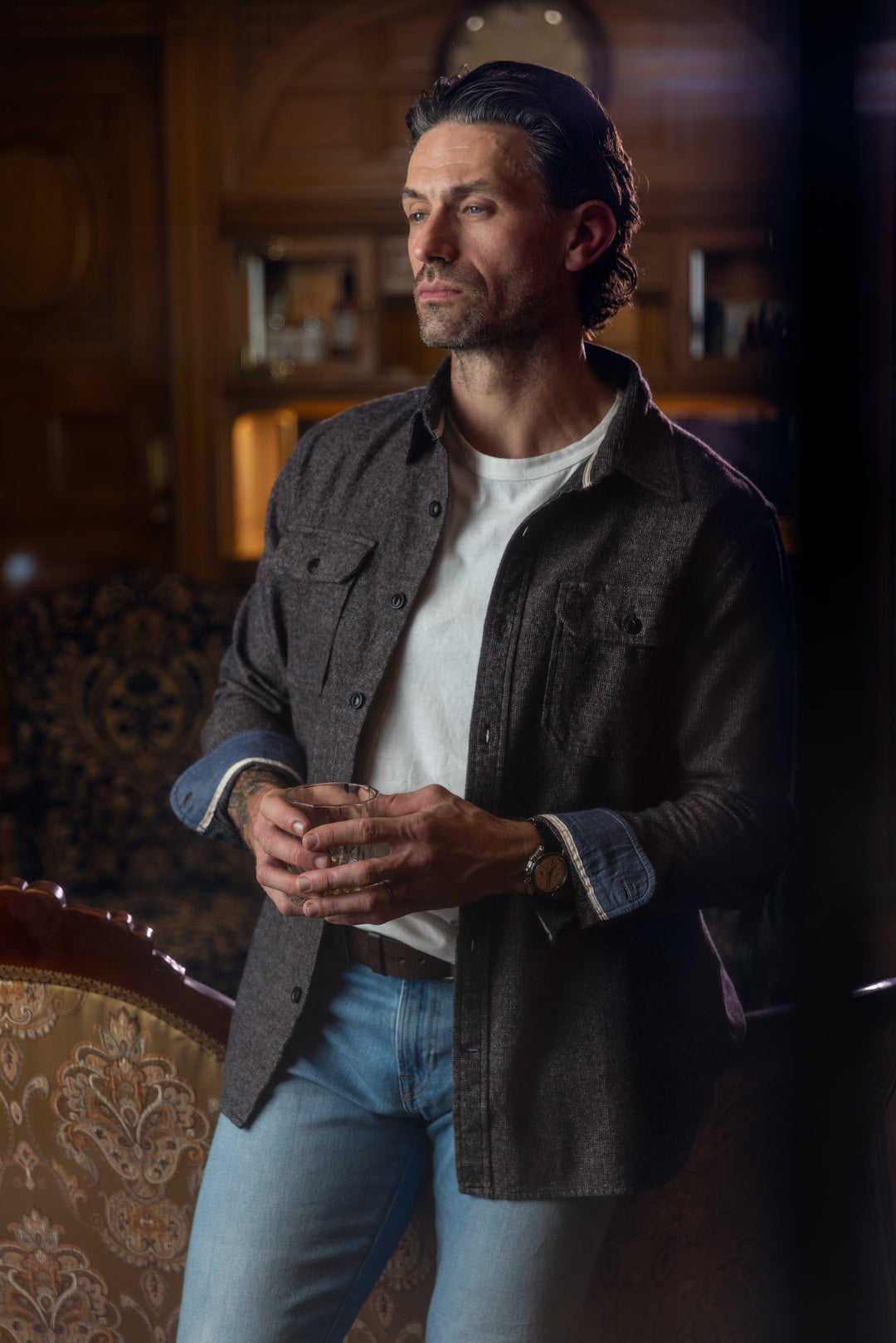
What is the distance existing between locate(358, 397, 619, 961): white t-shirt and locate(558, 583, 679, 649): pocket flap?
2.9 inches

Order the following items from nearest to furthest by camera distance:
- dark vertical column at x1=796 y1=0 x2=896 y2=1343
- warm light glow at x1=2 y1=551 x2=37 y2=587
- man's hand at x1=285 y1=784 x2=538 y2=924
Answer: dark vertical column at x1=796 y1=0 x2=896 y2=1343 → man's hand at x1=285 y1=784 x2=538 y2=924 → warm light glow at x1=2 y1=551 x2=37 y2=587

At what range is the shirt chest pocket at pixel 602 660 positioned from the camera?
964 millimetres

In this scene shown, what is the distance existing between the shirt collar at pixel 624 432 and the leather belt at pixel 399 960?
41 cm

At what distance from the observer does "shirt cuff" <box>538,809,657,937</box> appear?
0.90m

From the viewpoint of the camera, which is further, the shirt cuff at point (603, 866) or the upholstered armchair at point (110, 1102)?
the upholstered armchair at point (110, 1102)

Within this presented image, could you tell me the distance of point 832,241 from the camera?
43 cm

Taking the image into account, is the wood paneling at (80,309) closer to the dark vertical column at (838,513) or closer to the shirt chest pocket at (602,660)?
the shirt chest pocket at (602,660)

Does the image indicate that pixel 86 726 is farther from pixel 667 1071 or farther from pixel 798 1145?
pixel 798 1145

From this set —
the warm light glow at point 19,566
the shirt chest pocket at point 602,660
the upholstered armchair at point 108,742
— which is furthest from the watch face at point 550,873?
the warm light glow at point 19,566

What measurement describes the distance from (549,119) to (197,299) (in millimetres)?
2522

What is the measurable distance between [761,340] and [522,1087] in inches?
25.4

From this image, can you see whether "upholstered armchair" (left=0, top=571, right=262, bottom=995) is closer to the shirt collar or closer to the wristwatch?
the shirt collar

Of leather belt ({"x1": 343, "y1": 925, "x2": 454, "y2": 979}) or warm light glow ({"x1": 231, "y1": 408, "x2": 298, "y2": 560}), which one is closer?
leather belt ({"x1": 343, "y1": 925, "x2": 454, "y2": 979})

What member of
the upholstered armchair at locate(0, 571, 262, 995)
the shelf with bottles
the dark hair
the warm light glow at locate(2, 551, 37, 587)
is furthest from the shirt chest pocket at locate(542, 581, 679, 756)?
the warm light glow at locate(2, 551, 37, 587)
